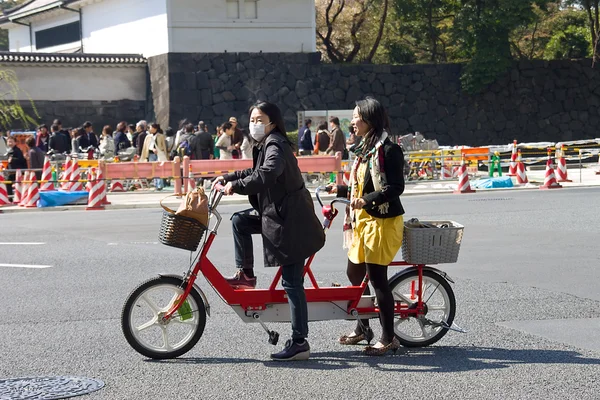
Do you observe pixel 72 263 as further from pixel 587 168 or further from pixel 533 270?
pixel 587 168

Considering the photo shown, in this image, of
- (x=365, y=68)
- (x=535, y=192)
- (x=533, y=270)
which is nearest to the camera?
(x=533, y=270)

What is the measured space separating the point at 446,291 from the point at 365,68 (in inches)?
1226

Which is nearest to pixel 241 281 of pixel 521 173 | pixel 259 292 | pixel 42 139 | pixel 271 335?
pixel 259 292

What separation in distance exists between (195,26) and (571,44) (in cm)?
1650

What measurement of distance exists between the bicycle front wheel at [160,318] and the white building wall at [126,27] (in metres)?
28.5

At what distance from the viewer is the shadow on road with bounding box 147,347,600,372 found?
20.9 feet

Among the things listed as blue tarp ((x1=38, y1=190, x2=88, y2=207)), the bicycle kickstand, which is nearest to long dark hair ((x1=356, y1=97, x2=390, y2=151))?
the bicycle kickstand

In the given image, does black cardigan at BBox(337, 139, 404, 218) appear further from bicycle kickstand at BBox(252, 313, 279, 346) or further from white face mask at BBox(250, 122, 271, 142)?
bicycle kickstand at BBox(252, 313, 279, 346)

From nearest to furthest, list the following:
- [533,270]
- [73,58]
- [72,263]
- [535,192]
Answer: [533,270] → [72,263] → [535,192] → [73,58]

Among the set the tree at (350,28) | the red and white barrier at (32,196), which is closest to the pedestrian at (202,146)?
the red and white barrier at (32,196)

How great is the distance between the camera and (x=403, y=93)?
126 feet

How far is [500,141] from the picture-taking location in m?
40.1

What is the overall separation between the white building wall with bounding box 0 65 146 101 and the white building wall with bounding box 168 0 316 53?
89.0 inches

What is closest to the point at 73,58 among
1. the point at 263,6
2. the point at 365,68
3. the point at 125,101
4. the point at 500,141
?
the point at 125,101
